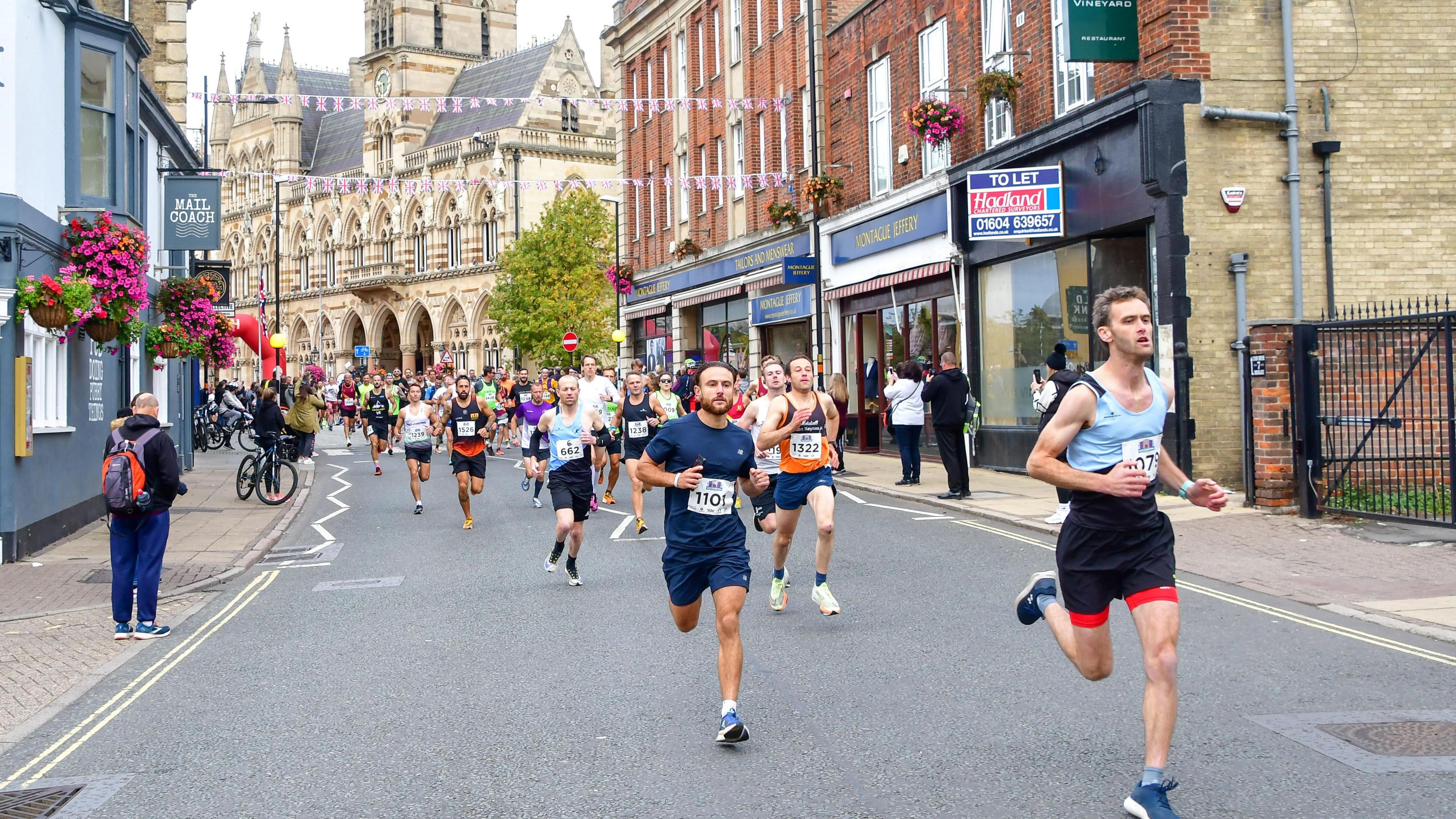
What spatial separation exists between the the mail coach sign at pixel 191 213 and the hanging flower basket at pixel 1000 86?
11987 millimetres

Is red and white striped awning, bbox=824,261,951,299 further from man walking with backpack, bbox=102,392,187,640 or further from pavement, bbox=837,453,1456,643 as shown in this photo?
man walking with backpack, bbox=102,392,187,640

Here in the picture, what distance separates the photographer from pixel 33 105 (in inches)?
553

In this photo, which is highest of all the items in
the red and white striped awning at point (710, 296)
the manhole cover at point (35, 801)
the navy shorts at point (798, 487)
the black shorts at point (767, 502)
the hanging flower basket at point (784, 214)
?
the hanging flower basket at point (784, 214)

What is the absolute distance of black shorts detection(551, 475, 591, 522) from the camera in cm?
1106

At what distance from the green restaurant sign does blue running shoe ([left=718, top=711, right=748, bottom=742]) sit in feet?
42.0

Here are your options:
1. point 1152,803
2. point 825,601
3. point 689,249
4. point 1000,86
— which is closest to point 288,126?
point 689,249

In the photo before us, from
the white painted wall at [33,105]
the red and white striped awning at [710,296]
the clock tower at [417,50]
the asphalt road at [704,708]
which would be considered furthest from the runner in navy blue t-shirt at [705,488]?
the clock tower at [417,50]

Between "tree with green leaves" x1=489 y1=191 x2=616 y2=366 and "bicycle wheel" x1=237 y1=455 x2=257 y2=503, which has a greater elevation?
"tree with green leaves" x1=489 y1=191 x2=616 y2=366

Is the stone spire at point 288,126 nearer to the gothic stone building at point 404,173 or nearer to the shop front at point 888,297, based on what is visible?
the gothic stone building at point 404,173

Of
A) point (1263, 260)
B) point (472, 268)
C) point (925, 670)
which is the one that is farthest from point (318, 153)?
point (925, 670)

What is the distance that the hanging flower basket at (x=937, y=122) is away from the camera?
21.6 m

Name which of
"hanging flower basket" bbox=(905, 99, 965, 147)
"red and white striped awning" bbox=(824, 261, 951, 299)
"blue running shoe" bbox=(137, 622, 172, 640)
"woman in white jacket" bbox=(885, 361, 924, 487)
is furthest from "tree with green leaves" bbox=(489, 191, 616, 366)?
"blue running shoe" bbox=(137, 622, 172, 640)

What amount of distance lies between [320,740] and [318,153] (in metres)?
92.7

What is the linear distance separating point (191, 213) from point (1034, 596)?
18176 millimetres
